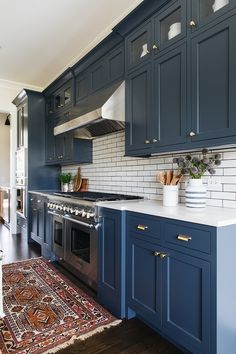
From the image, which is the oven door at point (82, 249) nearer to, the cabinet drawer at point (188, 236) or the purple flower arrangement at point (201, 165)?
the cabinet drawer at point (188, 236)

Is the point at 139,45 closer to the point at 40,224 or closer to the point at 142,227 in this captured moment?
the point at 142,227

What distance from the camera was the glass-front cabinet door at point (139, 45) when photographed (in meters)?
2.26

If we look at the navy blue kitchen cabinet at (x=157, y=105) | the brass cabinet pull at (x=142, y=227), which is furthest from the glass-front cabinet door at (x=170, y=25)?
the brass cabinet pull at (x=142, y=227)

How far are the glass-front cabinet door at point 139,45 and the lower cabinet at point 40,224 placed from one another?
240cm

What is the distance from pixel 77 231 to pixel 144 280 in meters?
1.21

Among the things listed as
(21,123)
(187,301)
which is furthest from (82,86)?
(187,301)

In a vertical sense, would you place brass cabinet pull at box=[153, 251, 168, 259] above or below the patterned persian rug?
above

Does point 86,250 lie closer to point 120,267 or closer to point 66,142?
point 120,267

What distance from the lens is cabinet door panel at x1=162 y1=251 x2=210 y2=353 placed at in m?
1.44

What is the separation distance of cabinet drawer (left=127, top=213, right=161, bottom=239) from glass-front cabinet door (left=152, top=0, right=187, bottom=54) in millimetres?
1429

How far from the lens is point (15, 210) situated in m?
5.29

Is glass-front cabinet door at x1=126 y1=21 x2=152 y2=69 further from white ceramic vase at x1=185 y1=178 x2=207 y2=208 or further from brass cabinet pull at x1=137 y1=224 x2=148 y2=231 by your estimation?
brass cabinet pull at x1=137 y1=224 x2=148 y2=231

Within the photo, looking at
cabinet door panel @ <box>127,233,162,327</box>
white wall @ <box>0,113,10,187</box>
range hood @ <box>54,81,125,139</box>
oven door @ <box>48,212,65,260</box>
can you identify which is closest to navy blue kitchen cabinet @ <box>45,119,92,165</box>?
range hood @ <box>54,81,125,139</box>

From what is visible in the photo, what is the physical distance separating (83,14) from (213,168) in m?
2.39
